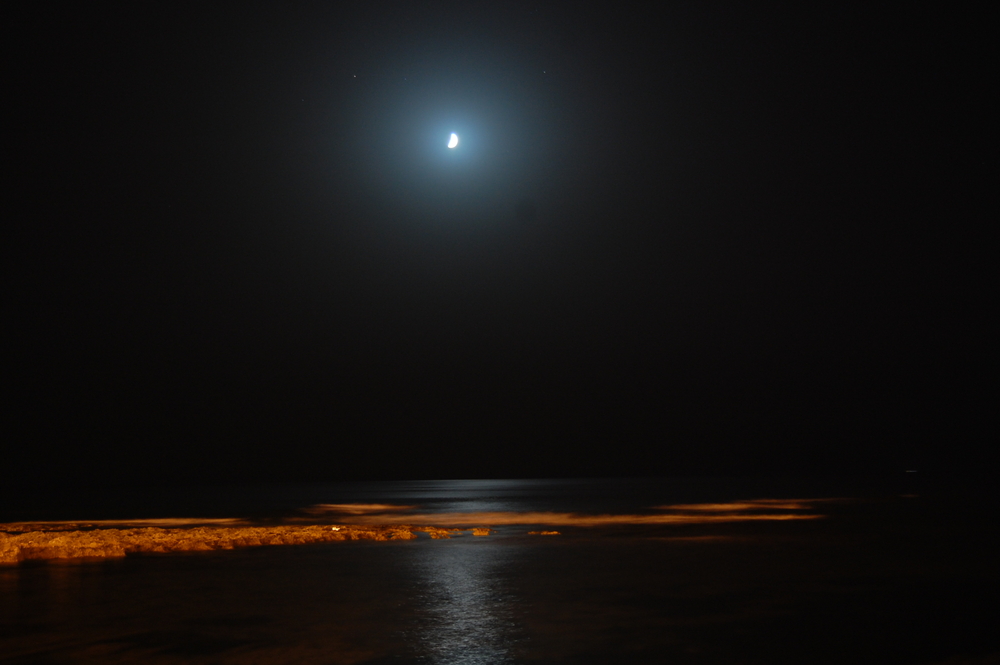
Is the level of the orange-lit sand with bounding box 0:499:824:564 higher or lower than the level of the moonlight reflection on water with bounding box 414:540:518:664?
higher

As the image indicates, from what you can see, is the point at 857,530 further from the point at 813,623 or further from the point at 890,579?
the point at 813,623

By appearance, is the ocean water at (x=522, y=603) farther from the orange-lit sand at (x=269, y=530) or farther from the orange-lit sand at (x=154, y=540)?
the orange-lit sand at (x=269, y=530)

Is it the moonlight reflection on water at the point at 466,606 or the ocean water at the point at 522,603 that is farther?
the ocean water at the point at 522,603

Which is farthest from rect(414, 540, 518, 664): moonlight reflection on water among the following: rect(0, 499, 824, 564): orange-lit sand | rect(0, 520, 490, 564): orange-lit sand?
rect(0, 499, 824, 564): orange-lit sand

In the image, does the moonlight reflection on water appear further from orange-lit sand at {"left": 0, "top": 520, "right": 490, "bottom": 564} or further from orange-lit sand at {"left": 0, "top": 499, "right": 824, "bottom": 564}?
orange-lit sand at {"left": 0, "top": 499, "right": 824, "bottom": 564}

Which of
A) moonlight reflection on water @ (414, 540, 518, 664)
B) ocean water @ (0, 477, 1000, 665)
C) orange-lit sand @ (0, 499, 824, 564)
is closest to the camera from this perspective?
moonlight reflection on water @ (414, 540, 518, 664)

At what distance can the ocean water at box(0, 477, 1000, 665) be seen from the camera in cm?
1412

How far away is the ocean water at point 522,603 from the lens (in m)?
14.1

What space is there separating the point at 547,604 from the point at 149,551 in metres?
17.7

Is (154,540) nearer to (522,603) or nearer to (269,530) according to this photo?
(269,530)

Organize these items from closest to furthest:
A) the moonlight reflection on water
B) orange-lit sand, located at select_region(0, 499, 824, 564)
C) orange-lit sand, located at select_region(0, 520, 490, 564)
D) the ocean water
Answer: the moonlight reflection on water, the ocean water, orange-lit sand, located at select_region(0, 520, 490, 564), orange-lit sand, located at select_region(0, 499, 824, 564)

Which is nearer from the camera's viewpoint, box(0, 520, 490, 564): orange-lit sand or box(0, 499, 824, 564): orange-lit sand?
box(0, 520, 490, 564): orange-lit sand

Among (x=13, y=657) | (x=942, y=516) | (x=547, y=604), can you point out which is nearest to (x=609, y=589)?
(x=547, y=604)

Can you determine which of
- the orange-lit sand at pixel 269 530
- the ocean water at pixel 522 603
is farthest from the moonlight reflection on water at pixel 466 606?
the orange-lit sand at pixel 269 530
